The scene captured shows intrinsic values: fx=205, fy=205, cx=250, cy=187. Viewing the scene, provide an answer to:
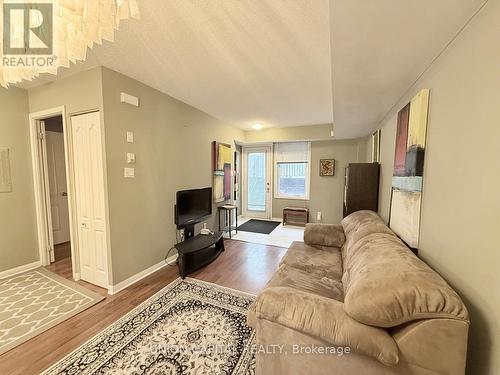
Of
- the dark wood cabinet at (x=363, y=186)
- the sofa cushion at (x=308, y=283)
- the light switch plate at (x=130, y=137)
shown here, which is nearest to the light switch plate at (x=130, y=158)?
the light switch plate at (x=130, y=137)

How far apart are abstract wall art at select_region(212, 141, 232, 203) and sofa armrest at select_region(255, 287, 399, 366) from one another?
10.5ft

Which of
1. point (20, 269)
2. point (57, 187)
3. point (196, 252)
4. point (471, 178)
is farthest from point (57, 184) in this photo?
point (471, 178)

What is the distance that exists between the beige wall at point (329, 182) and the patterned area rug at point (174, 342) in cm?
363

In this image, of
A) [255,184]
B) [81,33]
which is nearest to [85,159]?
[81,33]

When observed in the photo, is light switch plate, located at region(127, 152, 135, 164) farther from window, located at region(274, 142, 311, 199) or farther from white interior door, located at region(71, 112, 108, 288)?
window, located at region(274, 142, 311, 199)

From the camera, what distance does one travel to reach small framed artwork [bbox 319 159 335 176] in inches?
199

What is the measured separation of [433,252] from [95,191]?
314 cm

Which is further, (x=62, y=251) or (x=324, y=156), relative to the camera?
(x=324, y=156)

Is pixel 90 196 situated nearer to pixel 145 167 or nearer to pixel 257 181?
pixel 145 167

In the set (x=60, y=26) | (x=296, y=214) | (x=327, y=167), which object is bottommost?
(x=296, y=214)

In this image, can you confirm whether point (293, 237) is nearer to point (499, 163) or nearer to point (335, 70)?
point (335, 70)

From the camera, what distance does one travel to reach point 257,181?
19.8 feet

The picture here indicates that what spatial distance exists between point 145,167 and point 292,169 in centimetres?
389

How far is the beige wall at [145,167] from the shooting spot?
90.2 inches
